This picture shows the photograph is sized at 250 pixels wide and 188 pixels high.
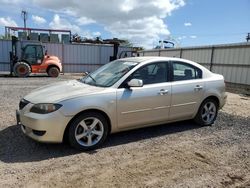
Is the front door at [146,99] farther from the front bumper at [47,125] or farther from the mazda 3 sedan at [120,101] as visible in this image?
the front bumper at [47,125]

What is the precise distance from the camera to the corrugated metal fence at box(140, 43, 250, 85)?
15297mm

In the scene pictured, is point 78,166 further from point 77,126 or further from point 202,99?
point 202,99

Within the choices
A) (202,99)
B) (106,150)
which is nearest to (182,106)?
(202,99)

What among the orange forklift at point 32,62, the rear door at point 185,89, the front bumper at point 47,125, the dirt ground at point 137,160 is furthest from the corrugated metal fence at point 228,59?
the front bumper at point 47,125

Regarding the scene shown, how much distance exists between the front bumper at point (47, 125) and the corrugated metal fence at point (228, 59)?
13.2 meters

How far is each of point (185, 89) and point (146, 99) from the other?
1061mm

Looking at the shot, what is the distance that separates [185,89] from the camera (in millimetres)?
5719

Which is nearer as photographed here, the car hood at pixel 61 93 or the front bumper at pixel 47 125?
the front bumper at pixel 47 125

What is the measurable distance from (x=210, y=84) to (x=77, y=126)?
10.7 ft

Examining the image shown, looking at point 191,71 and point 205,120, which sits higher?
point 191,71

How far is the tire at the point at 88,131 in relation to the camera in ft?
14.8

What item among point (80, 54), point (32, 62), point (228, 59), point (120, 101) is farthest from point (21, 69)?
point (120, 101)

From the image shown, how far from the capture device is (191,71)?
19.9ft

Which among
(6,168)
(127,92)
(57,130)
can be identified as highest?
(127,92)
